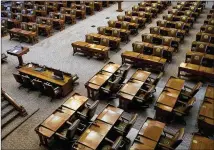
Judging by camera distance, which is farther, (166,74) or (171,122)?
(166,74)

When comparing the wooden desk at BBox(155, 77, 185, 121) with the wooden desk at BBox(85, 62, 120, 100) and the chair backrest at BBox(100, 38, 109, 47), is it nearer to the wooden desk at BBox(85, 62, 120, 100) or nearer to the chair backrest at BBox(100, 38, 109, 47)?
the wooden desk at BBox(85, 62, 120, 100)

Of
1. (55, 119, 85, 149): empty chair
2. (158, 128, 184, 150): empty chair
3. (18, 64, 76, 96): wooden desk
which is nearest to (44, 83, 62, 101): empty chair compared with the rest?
(18, 64, 76, 96): wooden desk

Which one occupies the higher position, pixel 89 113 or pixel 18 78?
pixel 18 78

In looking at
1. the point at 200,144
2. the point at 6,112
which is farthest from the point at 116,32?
the point at 200,144

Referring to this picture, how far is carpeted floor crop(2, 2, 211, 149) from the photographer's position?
292 inches

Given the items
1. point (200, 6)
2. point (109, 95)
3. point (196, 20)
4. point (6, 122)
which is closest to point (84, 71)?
point (109, 95)

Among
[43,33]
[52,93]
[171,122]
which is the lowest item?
[171,122]

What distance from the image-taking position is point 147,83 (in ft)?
28.7

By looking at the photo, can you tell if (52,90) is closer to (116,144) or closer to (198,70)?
(116,144)

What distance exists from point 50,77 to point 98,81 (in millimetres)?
1909

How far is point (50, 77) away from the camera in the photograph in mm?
9141

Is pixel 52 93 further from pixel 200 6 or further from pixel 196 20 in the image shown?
pixel 200 6

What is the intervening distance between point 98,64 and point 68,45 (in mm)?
2823

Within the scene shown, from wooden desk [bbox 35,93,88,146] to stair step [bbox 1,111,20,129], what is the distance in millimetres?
1653
